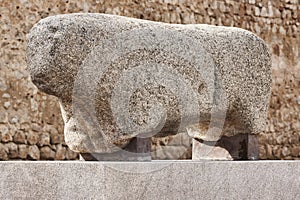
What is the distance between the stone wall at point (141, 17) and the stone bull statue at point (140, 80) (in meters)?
3.87

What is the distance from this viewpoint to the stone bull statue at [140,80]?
4348 mm

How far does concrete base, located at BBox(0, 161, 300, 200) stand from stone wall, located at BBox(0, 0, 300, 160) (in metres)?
4.18

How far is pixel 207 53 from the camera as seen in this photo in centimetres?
481

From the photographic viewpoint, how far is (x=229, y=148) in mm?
5094

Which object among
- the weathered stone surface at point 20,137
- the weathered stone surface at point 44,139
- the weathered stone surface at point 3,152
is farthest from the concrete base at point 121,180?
the weathered stone surface at point 44,139

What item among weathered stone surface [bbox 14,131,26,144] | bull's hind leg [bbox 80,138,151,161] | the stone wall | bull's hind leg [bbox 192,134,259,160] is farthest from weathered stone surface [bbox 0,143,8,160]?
bull's hind leg [bbox 80,138,151,161]

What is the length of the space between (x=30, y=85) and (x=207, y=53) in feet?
13.7

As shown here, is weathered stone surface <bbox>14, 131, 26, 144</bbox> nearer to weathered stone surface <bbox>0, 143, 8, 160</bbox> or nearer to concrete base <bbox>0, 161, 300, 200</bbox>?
weathered stone surface <bbox>0, 143, 8, 160</bbox>

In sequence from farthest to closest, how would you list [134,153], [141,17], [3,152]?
[141,17] < [3,152] < [134,153]

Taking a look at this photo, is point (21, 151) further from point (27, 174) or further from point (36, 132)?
point (27, 174)

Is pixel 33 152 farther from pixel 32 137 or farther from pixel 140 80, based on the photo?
pixel 140 80

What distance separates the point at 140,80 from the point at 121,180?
0.62 metres

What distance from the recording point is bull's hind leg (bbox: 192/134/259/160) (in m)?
5.04

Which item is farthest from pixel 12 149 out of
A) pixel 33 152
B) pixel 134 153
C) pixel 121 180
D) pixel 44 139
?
pixel 121 180
